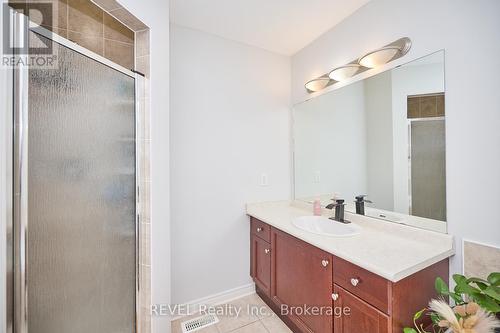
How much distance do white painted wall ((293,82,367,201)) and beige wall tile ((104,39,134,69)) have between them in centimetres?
162

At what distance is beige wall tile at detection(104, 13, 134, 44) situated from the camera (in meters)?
1.36

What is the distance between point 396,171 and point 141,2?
1.95 m

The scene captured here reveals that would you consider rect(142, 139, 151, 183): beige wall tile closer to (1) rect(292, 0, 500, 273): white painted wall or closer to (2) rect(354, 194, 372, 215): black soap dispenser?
(2) rect(354, 194, 372, 215): black soap dispenser

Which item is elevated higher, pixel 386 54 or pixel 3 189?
pixel 386 54

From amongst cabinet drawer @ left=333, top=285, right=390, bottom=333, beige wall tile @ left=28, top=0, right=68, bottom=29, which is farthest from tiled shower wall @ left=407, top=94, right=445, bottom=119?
beige wall tile @ left=28, top=0, right=68, bottom=29

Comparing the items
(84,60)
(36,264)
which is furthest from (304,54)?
(36,264)

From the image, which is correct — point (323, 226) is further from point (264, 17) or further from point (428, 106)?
point (264, 17)

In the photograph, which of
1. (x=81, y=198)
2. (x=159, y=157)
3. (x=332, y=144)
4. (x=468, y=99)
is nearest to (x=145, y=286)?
(x=81, y=198)

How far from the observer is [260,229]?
1979 mm

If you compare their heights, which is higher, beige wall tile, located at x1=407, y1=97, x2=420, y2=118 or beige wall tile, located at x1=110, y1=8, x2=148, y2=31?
beige wall tile, located at x1=110, y1=8, x2=148, y2=31

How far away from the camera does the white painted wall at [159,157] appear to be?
132cm

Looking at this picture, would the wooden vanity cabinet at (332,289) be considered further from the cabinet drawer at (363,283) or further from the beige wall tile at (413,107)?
the beige wall tile at (413,107)

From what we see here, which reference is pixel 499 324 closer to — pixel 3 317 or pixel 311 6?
pixel 3 317

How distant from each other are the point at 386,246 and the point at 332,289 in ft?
1.31
